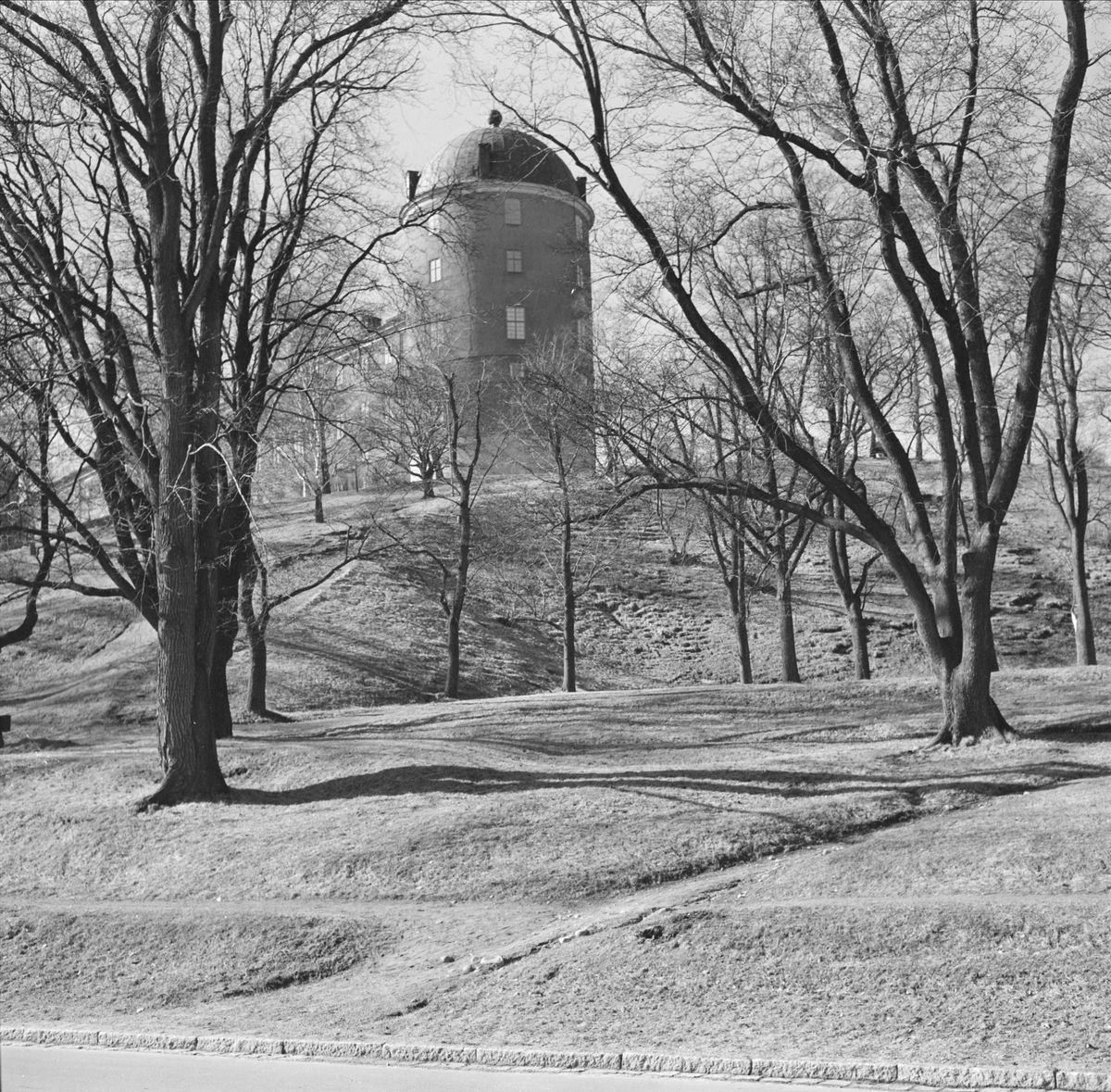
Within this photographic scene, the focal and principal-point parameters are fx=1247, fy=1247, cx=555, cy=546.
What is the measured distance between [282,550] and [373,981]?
37.2 meters

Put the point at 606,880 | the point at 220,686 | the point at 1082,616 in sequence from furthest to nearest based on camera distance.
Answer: the point at 1082,616
the point at 220,686
the point at 606,880

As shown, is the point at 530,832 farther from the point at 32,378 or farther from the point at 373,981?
the point at 32,378

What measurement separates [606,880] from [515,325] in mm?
49556

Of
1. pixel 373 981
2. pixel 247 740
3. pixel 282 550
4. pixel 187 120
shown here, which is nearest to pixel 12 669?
pixel 282 550

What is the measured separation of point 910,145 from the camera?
1414 cm

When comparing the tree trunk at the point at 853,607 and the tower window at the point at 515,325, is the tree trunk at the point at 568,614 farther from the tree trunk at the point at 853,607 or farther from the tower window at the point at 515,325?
the tower window at the point at 515,325

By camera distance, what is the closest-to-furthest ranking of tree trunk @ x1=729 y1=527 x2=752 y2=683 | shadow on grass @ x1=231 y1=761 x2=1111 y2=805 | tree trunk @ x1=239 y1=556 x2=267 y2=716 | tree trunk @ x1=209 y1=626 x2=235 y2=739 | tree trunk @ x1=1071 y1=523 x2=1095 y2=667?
shadow on grass @ x1=231 y1=761 x2=1111 y2=805, tree trunk @ x1=209 y1=626 x2=235 y2=739, tree trunk @ x1=239 y1=556 x2=267 y2=716, tree trunk @ x1=729 y1=527 x2=752 y2=683, tree trunk @ x1=1071 y1=523 x2=1095 y2=667

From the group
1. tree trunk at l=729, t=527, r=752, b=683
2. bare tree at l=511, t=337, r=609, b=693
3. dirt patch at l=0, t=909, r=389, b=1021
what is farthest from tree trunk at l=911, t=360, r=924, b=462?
dirt patch at l=0, t=909, r=389, b=1021

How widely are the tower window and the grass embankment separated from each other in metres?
41.6

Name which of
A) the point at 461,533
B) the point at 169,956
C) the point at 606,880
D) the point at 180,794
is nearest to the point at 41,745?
the point at 180,794

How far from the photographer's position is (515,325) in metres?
59.0

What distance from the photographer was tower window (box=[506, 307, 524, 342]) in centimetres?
5859

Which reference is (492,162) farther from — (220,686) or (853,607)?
(220,686)

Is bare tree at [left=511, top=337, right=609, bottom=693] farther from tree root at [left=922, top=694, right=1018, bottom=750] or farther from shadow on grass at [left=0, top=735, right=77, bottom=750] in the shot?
tree root at [left=922, top=694, right=1018, bottom=750]
